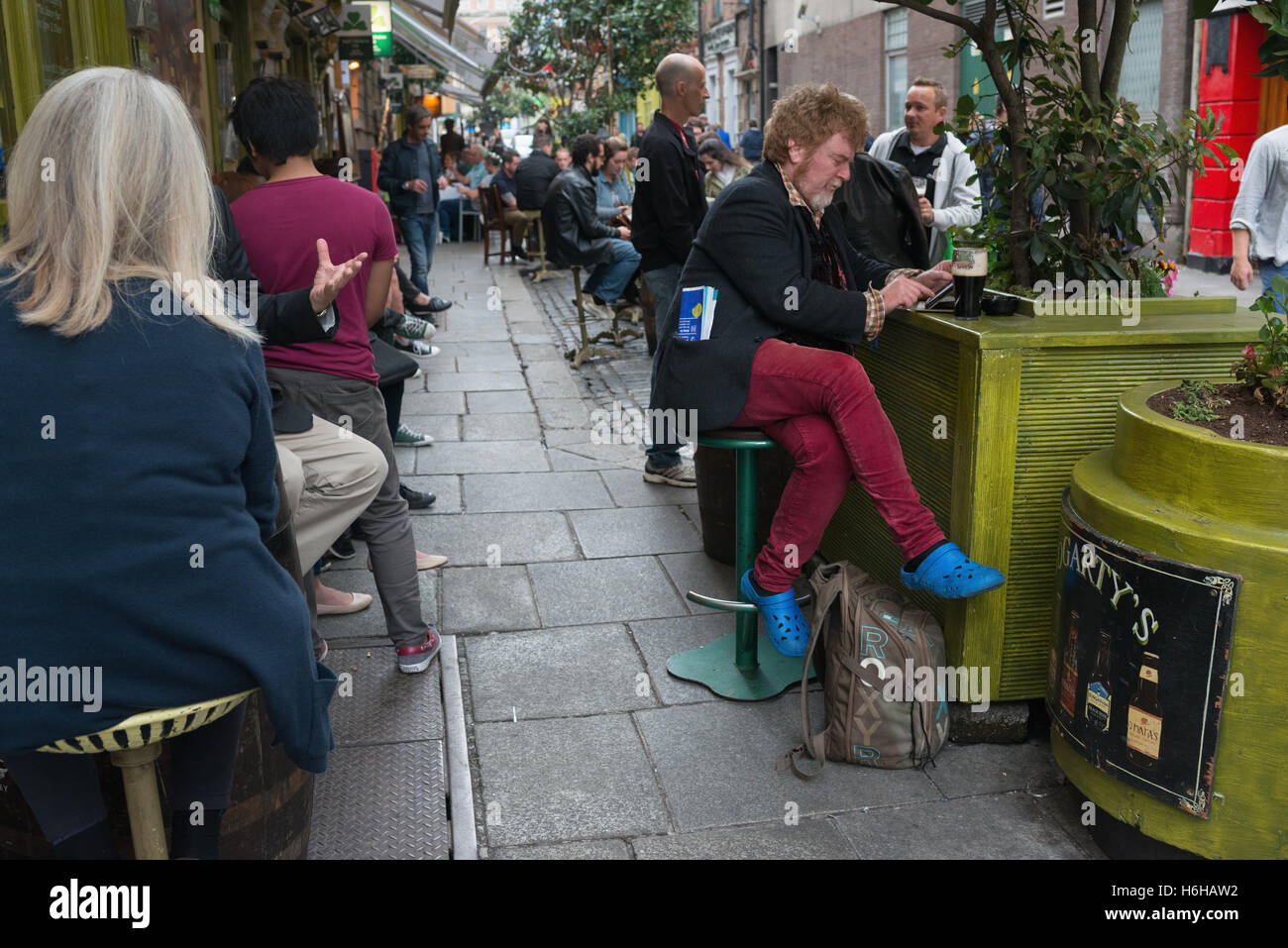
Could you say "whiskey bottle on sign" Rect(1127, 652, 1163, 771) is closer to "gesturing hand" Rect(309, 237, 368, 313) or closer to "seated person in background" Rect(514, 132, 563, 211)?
"gesturing hand" Rect(309, 237, 368, 313)

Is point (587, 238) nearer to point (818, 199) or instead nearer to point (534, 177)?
point (534, 177)

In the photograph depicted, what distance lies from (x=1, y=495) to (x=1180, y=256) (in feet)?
51.2

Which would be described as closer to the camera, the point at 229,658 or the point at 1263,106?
the point at 229,658

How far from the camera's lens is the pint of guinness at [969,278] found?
3473mm

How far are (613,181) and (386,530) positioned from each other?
7.82m

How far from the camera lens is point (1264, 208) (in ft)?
19.6

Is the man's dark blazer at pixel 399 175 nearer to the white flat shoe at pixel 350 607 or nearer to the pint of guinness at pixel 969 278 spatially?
the white flat shoe at pixel 350 607

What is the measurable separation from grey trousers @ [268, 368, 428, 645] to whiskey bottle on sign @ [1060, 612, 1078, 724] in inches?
80.8

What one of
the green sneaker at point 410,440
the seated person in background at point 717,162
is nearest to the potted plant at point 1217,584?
the green sneaker at point 410,440

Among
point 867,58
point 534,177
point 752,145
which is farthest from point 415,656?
point 867,58

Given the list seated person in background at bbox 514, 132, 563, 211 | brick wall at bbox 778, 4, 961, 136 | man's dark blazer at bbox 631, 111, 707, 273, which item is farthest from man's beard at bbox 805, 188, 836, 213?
brick wall at bbox 778, 4, 961, 136
